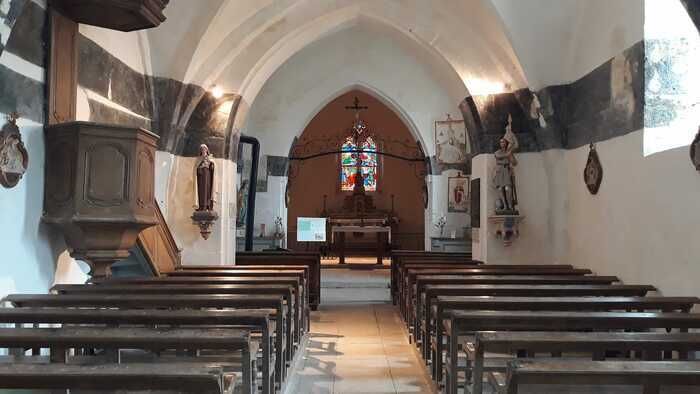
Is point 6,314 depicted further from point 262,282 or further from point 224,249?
point 224,249

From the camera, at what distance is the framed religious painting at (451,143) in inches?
579

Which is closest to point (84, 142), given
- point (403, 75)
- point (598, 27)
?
point (598, 27)

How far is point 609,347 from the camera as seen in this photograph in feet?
10.7

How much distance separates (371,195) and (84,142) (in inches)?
642

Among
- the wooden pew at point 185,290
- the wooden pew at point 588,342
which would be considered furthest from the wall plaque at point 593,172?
the wooden pew at point 588,342

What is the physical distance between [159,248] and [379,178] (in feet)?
45.3

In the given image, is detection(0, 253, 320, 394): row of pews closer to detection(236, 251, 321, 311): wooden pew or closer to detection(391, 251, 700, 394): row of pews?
detection(391, 251, 700, 394): row of pews

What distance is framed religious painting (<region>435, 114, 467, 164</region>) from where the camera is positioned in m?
14.7

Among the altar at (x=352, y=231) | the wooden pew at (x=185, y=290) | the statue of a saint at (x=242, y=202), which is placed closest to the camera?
the wooden pew at (x=185, y=290)

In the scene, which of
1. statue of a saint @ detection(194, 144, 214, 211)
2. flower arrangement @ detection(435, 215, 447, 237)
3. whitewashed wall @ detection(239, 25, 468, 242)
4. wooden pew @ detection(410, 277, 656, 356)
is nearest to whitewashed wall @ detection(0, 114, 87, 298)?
statue of a saint @ detection(194, 144, 214, 211)

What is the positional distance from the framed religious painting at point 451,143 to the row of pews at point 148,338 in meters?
8.74

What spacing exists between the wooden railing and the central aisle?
7.88ft

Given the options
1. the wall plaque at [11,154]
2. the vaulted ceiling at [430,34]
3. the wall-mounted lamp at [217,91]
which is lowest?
the wall plaque at [11,154]

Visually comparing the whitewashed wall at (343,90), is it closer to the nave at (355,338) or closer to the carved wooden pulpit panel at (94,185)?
the nave at (355,338)
